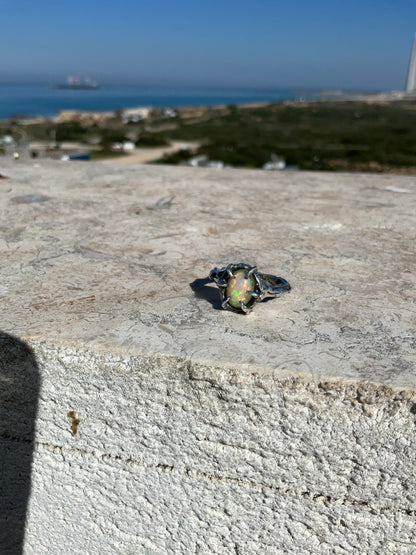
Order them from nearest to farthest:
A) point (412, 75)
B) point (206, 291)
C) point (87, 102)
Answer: point (206, 291)
point (87, 102)
point (412, 75)

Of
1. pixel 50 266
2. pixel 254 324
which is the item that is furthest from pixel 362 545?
pixel 50 266

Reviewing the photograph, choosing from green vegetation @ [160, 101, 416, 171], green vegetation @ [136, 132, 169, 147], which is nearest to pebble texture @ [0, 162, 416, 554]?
green vegetation @ [160, 101, 416, 171]

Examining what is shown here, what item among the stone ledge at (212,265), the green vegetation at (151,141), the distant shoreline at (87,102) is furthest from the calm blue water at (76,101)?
the stone ledge at (212,265)

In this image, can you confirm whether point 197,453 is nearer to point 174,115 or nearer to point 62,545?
point 62,545

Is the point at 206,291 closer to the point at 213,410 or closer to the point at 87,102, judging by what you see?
the point at 213,410

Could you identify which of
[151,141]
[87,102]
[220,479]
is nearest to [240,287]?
[220,479]

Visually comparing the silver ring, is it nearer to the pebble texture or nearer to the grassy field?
the pebble texture

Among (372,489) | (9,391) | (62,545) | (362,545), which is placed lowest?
(62,545)
